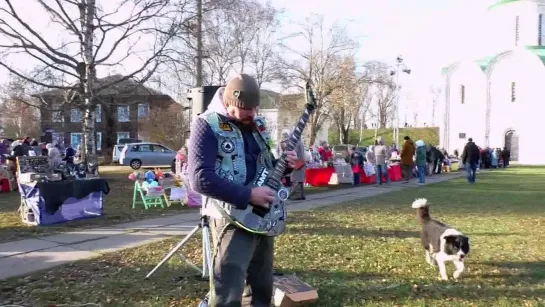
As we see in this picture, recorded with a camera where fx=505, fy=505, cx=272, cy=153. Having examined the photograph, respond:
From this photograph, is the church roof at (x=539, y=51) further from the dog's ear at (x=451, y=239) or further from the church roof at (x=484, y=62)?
the dog's ear at (x=451, y=239)

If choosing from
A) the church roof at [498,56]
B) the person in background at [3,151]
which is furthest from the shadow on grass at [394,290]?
the church roof at [498,56]

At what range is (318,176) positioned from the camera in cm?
1877

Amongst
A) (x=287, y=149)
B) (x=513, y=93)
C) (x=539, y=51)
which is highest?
(x=539, y=51)

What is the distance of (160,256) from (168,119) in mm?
37413

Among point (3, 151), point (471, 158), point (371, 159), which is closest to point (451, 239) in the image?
point (371, 159)

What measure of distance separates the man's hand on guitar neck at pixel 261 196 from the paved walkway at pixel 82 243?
14.7 feet

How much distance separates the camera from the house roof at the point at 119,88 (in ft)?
63.0

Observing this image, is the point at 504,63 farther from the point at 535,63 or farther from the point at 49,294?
the point at 49,294

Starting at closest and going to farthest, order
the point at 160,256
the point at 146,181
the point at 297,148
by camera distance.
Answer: the point at 297,148, the point at 160,256, the point at 146,181

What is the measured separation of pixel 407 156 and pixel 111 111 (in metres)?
32.0

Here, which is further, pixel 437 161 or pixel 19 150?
pixel 437 161

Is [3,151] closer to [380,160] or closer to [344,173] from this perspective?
[344,173]

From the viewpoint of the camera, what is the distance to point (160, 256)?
6.96 metres

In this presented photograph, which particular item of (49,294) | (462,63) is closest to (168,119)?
(462,63)
